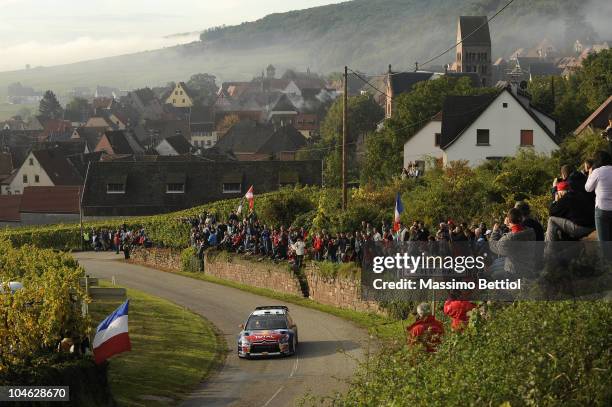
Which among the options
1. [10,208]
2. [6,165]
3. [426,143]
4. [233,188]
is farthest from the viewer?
[6,165]

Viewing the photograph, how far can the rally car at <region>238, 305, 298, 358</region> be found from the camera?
3012cm

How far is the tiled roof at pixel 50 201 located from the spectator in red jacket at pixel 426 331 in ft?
248

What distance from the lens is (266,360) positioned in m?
30.2

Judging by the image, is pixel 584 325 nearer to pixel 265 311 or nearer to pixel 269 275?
pixel 265 311

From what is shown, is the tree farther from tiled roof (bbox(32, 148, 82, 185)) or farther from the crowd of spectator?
the crowd of spectator

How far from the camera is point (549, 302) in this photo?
57.3ft

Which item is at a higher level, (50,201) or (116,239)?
(50,201)

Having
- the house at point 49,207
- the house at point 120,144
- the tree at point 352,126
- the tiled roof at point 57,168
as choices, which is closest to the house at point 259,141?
the tree at point 352,126

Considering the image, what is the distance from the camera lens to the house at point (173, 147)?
17225 centimetres

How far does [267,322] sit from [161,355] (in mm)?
3340

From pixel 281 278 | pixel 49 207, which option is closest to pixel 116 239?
pixel 281 278

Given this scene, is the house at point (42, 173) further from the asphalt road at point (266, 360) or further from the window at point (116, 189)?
the asphalt road at point (266, 360)

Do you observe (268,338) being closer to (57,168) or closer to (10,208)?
(10,208)

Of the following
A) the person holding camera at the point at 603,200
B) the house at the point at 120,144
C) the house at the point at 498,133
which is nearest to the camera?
the person holding camera at the point at 603,200
